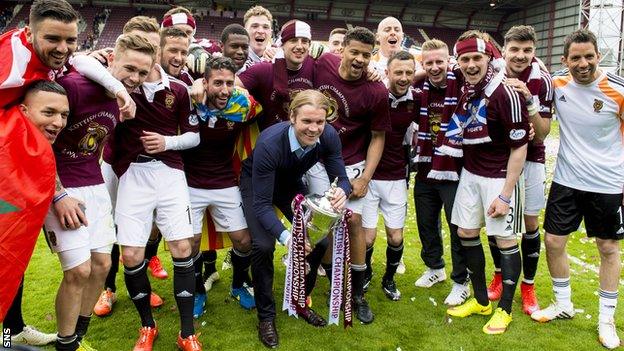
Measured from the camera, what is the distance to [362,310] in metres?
4.17

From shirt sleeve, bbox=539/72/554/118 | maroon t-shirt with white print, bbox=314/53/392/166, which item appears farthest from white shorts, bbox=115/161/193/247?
shirt sleeve, bbox=539/72/554/118

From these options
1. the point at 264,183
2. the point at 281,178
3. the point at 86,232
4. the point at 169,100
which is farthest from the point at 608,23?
the point at 86,232

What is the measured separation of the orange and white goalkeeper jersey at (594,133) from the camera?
3.83 meters

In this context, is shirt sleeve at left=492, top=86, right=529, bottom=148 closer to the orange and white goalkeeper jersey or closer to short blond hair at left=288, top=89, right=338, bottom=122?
the orange and white goalkeeper jersey

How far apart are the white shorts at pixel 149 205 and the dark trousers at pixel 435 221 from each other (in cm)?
237

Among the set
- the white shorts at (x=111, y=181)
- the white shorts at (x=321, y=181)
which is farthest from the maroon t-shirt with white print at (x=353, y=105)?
the white shorts at (x=111, y=181)

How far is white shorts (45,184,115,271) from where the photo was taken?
301cm

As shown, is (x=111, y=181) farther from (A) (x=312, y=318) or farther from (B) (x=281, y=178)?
(A) (x=312, y=318)

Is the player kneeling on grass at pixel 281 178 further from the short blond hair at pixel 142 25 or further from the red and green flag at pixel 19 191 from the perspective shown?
the red and green flag at pixel 19 191

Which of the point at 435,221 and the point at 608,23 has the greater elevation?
the point at 608,23

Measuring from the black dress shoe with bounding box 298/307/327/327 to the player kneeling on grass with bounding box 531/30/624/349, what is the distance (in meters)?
1.94

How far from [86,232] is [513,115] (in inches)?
129

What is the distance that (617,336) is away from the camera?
12.6 ft

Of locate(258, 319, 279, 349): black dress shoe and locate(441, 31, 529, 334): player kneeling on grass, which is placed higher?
locate(441, 31, 529, 334): player kneeling on grass
